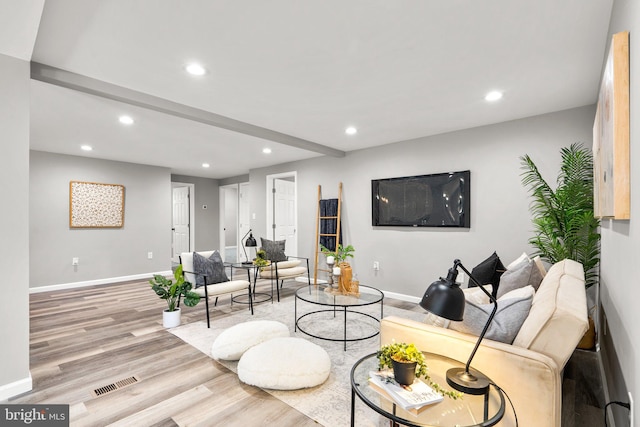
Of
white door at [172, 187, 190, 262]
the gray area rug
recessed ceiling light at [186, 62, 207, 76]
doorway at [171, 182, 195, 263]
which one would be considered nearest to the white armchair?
the gray area rug

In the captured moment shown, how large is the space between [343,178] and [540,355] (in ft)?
14.3

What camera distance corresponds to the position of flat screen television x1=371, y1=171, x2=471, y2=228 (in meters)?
4.10

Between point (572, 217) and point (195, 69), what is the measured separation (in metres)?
3.60

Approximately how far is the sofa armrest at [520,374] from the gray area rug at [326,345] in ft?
2.42

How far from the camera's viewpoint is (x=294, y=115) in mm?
3619

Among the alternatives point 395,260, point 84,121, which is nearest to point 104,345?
point 84,121

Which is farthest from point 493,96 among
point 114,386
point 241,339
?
point 114,386

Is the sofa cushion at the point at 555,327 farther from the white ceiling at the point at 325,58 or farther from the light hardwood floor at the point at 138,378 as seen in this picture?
the white ceiling at the point at 325,58

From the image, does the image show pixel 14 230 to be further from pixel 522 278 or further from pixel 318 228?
pixel 318 228

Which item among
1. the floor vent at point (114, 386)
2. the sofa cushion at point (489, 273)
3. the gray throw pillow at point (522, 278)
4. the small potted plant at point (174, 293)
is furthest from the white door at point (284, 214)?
the gray throw pillow at point (522, 278)

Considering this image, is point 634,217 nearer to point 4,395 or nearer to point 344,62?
point 344,62

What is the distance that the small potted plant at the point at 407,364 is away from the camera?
1.31 metres

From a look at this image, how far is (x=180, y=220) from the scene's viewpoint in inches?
334

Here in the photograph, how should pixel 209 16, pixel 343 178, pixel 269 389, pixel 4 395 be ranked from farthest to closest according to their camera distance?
pixel 343 178 → pixel 269 389 → pixel 4 395 → pixel 209 16
